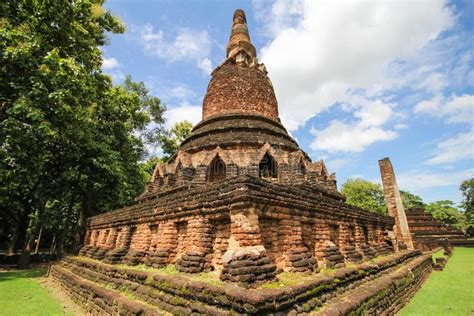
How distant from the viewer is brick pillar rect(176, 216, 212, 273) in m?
4.81

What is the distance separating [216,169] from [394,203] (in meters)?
9.40

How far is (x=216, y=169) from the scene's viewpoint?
36.4 ft

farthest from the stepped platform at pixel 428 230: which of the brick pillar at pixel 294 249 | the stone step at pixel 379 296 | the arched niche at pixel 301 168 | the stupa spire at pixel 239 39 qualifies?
the brick pillar at pixel 294 249

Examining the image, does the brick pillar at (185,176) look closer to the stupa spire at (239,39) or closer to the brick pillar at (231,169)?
the brick pillar at (231,169)

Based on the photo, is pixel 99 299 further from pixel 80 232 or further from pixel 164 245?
pixel 80 232

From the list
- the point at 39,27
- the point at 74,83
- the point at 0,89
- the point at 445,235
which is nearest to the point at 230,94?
the point at 74,83

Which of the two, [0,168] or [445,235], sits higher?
[0,168]

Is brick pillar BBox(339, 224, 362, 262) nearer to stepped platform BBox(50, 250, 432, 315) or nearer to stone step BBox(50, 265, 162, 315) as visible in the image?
stepped platform BBox(50, 250, 432, 315)

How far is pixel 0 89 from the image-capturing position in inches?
350

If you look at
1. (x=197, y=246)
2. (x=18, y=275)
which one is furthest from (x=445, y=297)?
(x=18, y=275)

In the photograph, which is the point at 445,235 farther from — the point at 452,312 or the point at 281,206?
the point at 281,206

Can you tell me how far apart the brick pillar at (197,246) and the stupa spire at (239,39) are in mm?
15275

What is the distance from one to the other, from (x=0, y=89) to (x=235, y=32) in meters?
16.1

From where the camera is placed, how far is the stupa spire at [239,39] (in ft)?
61.0
